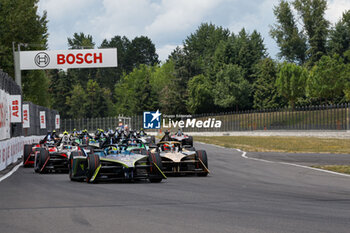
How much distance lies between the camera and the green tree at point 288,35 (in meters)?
102

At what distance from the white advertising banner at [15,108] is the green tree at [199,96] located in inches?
2887

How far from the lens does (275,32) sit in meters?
104

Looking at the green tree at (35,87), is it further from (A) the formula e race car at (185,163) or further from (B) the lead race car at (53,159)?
(A) the formula e race car at (185,163)

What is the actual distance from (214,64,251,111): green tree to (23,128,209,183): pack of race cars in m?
74.9

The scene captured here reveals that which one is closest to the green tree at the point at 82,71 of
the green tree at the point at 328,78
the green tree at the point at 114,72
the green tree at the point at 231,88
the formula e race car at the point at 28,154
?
the green tree at the point at 114,72

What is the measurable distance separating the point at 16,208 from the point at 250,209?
356 cm

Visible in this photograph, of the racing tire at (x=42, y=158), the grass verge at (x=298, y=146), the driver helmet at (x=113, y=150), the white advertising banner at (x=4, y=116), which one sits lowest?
the grass verge at (x=298, y=146)

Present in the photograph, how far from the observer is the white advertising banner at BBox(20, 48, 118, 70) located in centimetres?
4022

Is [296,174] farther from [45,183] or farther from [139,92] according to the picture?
[139,92]

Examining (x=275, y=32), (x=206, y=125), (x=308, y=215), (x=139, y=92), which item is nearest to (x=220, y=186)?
(x=308, y=215)

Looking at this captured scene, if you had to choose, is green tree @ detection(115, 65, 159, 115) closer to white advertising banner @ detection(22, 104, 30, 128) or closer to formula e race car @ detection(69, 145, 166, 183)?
white advertising banner @ detection(22, 104, 30, 128)

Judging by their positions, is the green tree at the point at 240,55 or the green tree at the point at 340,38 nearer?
the green tree at the point at 340,38

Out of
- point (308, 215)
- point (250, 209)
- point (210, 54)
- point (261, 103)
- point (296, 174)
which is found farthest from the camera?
point (210, 54)

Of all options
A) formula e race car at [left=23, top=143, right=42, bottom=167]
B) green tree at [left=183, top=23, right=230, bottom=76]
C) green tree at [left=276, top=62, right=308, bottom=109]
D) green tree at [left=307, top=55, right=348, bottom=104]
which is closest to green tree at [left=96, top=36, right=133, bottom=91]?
green tree at [left=183, top=23, right=230, bottom=76]
